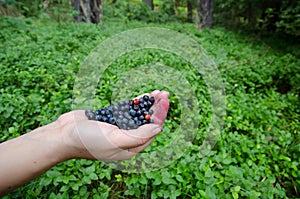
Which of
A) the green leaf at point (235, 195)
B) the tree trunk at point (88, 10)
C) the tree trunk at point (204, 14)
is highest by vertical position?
the tree trunk at point (88, 10)

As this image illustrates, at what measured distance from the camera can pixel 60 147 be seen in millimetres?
1396

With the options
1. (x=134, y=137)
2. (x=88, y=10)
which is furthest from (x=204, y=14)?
(x=134, y=137)

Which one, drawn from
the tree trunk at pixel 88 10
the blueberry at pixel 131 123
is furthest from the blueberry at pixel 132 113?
the tree trunk at pixel 88 10

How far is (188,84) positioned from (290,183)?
4.80ft

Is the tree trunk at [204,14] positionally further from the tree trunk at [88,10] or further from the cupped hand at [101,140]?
the cupped hand at [101,140]

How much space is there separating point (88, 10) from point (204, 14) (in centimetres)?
390

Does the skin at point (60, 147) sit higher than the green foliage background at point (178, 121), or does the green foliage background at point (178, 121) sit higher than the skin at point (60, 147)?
the skin at point (60, 147)

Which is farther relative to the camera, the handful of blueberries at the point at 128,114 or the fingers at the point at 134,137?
the handful of blueberries at the point at 128,114

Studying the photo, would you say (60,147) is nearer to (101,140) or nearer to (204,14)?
(101,140)

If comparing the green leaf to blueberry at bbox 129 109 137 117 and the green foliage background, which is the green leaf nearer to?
the green foliage background

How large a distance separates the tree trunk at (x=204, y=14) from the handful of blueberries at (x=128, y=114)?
7.06 m

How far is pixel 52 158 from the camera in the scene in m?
Answer: 1.37

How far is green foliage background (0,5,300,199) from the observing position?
1675 millimetres

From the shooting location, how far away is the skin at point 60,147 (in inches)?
49.9
